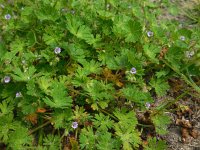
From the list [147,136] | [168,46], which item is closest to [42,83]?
[147,136]

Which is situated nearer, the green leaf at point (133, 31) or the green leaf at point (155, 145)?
the green leaf at point (155, 145)

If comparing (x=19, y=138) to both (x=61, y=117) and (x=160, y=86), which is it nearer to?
(x=61, y=117)

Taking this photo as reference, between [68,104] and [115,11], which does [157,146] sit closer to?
[68,104]

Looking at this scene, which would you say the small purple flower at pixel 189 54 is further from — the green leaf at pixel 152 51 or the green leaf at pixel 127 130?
the green leaf at pixel 127 130

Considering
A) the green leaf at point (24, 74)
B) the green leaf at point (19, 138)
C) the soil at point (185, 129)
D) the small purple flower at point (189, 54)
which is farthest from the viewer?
the small purple flower at point (189, 54)

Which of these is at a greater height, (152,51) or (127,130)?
(152,51)

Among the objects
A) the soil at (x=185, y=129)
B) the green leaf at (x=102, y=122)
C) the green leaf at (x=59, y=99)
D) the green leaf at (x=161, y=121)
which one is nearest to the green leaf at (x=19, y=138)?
the green leaf at (x=59, y=99)

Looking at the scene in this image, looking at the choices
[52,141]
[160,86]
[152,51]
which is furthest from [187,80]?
[52,141]

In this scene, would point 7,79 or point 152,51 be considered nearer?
point 7,79

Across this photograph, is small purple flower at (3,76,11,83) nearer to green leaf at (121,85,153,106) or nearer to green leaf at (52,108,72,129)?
green leaf at (52,108,72,129)
